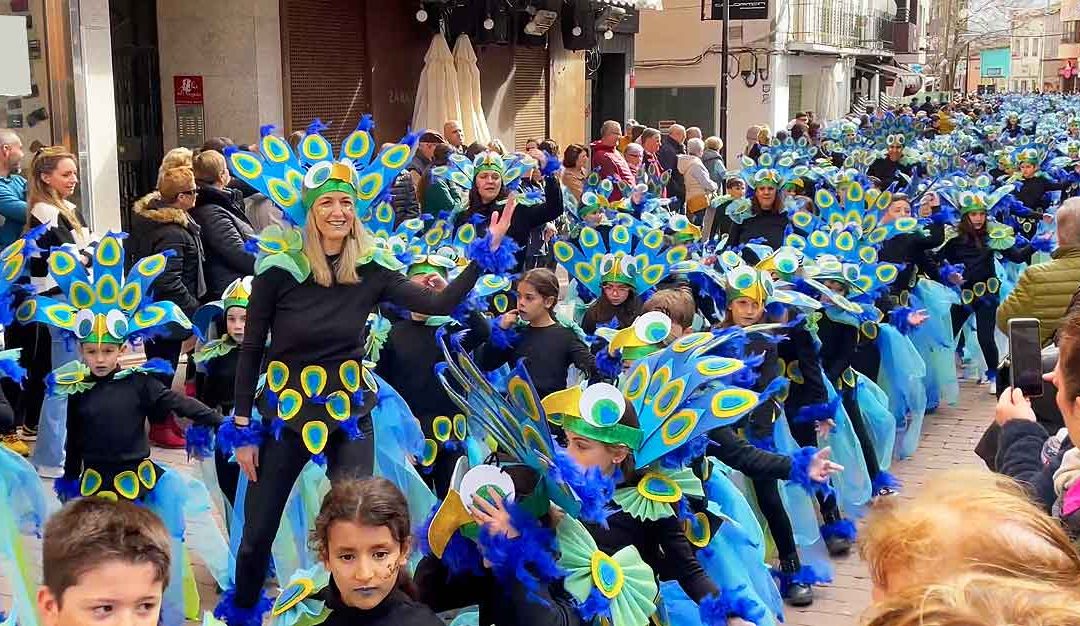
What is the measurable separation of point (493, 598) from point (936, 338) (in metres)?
6.70

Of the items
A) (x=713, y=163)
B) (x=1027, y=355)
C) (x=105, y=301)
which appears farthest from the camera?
(x=713, y=163)

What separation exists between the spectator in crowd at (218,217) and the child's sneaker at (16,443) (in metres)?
1.58

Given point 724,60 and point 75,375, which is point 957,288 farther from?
point 724,60

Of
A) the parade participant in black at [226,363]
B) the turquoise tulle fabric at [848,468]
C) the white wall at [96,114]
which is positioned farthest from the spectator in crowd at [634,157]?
the parade participant in black at [226,363]

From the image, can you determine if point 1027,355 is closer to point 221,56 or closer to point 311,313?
point 311,313

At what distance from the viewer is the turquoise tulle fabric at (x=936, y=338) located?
9.67 metres

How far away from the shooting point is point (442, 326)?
636 cm

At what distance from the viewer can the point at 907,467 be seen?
28.0 feet

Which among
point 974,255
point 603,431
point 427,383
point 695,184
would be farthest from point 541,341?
point 695,184

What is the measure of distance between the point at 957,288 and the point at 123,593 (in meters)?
8.23

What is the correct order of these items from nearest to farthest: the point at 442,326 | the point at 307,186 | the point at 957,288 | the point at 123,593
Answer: the point at 123,593
the point at 307,186
the point at 442,326
the point at 957,288

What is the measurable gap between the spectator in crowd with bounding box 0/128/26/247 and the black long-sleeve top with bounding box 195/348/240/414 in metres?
1.99

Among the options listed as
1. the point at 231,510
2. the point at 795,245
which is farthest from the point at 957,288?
the point at 231,510

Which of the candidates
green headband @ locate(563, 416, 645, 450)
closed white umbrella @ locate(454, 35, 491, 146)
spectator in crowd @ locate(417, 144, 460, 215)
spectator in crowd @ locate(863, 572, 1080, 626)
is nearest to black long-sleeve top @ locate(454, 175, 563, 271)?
spectator in crowd @ locate(417, 144, 460, 215)
